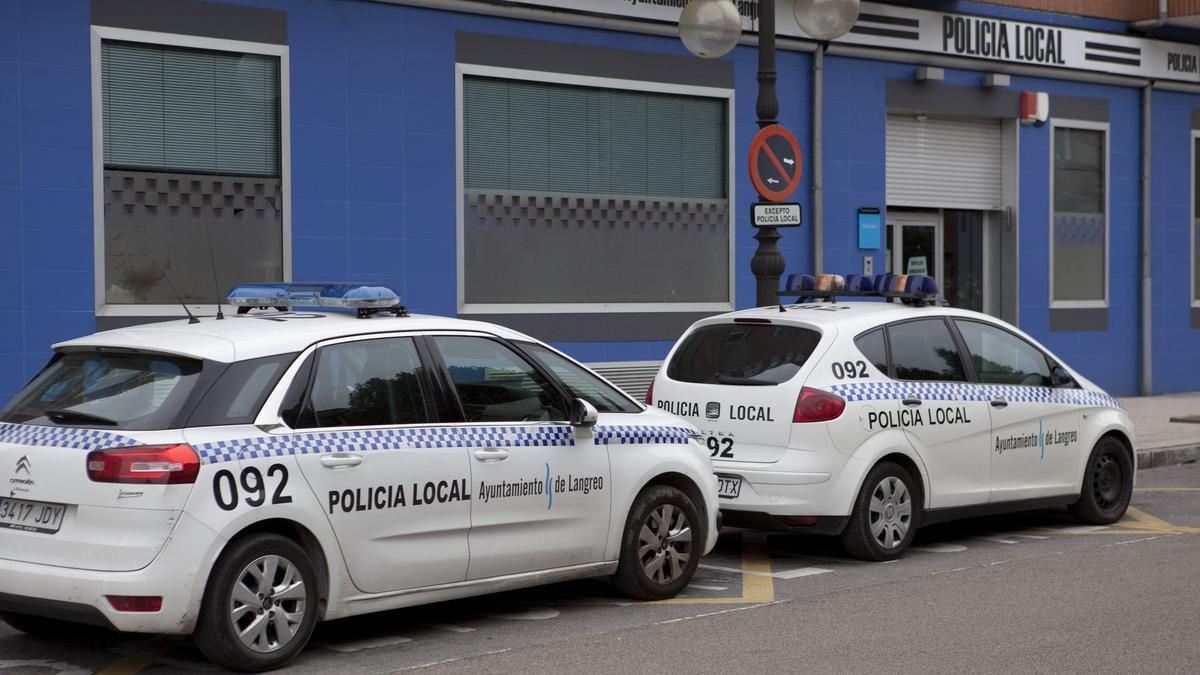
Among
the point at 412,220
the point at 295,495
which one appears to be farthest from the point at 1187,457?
the point at 295,495

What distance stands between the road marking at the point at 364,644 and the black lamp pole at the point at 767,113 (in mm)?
5523

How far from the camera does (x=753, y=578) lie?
850 cm

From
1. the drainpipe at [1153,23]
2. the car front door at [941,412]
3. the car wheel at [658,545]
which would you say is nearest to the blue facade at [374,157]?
the drainpipe at [1153,23]

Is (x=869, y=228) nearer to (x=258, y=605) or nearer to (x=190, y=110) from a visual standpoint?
(x=190, y=110)

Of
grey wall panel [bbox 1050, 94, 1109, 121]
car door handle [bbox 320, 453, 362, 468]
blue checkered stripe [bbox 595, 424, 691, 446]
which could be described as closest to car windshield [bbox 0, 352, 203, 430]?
car door handle [bbox 320, 453, 362, 468]

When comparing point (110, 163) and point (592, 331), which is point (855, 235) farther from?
point (110, 163)

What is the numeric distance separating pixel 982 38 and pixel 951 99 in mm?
856

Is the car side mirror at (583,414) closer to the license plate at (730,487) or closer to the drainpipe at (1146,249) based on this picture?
the license plate at (730,487)

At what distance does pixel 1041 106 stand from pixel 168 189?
1168 cm

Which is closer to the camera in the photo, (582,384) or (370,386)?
(370,386)

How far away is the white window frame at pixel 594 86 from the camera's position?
1434 cm

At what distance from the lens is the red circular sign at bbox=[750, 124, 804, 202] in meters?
11.6

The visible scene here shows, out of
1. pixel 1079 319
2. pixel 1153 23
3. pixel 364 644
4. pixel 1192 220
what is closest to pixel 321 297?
pixel 364 644

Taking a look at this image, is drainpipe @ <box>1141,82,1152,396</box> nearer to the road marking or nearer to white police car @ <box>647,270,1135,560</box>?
white police car @ <box>647,270,1135,560</box>
